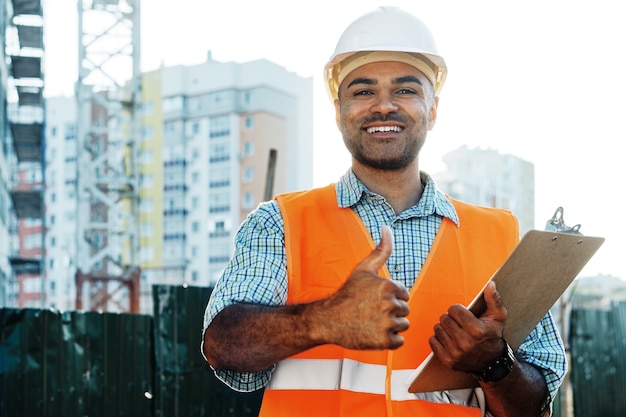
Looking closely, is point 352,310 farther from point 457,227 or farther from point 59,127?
point 59,127

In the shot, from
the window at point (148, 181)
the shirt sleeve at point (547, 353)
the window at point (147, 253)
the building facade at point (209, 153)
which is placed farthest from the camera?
the window at point (148, 181)

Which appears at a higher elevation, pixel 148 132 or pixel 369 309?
pixel 148 132

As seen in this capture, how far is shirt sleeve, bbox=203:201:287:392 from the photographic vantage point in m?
2.37

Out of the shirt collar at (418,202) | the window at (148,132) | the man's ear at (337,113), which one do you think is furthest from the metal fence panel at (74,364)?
the window at (148,132)

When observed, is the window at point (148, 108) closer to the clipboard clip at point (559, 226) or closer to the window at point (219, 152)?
the window at point (219, 152)

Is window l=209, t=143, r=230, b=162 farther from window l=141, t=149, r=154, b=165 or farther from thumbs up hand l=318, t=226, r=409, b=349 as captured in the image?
thumbs up hand l=318, t=226, r=409, b=349

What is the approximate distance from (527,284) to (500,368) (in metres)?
0.25

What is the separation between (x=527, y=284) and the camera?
2352mm

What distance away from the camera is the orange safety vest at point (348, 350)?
97.1 inches

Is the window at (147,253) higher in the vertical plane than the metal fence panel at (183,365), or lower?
higher

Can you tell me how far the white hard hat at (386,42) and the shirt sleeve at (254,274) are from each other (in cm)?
62

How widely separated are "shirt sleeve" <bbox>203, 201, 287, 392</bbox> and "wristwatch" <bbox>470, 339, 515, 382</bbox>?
0.61m

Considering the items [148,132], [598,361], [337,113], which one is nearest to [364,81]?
[337,113]

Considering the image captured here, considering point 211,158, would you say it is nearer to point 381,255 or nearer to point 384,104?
point 384,104
